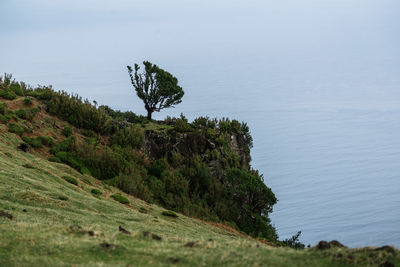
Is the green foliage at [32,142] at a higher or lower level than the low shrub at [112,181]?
higher

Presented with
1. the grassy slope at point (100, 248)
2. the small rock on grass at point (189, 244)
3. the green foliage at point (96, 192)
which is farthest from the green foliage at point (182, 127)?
the small rock on grass at point (189, 244)

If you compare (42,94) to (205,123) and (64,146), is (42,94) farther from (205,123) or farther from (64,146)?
(205,123)

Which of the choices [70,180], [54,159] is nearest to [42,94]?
[54,159]

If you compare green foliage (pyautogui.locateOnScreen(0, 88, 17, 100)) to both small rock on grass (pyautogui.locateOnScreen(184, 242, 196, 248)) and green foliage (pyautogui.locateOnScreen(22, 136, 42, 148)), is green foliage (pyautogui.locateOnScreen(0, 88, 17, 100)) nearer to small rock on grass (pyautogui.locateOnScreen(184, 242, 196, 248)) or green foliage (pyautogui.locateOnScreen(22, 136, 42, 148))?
green foliage (pyautogui.locateOnScreen(22, 136, 42, 148))

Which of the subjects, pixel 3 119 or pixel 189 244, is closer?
pixel 189 244

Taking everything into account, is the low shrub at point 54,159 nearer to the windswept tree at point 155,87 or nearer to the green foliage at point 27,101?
the green foliage at point 27,101

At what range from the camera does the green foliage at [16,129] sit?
3478 centimetres

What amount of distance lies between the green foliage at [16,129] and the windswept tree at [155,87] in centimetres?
2035

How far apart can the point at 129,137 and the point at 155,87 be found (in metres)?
13.5

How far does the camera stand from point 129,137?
43188mm


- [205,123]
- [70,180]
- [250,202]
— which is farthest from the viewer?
[205,123]

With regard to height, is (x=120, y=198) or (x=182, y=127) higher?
(x=182, y=127)

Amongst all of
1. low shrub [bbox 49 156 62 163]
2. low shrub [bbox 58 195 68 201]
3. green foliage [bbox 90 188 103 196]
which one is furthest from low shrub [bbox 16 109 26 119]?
low shrub [bbox 58 195 68 201]

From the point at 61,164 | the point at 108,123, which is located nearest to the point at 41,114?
the point at 108,123
